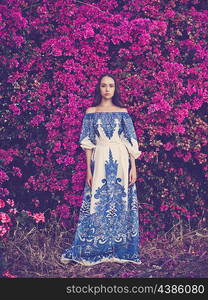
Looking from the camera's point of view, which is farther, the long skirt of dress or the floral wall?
the floral wall

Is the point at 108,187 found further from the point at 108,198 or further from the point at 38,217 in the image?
the point at 38,217

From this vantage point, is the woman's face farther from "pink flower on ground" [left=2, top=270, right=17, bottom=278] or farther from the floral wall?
"pink flower on ground" [left=2, top=270, right=17, bottom=278]

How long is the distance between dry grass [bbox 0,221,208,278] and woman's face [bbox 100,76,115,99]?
2.03 metres

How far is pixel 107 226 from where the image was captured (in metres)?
5.69

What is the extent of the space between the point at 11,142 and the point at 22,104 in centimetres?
59

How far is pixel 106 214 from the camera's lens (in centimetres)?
569

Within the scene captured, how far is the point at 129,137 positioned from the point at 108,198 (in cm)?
80

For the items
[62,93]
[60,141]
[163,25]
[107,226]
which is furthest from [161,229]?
[163,25]

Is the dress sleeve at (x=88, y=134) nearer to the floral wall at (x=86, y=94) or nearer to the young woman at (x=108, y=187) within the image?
the young woman at (x=108, y=187)

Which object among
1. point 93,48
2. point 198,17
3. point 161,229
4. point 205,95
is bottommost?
point 161,229

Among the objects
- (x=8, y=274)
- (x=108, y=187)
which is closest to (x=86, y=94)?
(x=108, y=187)

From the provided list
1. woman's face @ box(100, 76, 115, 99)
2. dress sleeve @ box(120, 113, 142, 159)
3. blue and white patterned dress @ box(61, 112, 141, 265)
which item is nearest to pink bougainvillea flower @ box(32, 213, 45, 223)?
blue and white patterned dress @ box(61, 112, 141, 265)

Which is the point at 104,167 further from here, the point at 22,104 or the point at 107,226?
the point at 22,104

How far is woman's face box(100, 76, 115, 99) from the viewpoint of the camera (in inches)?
223
